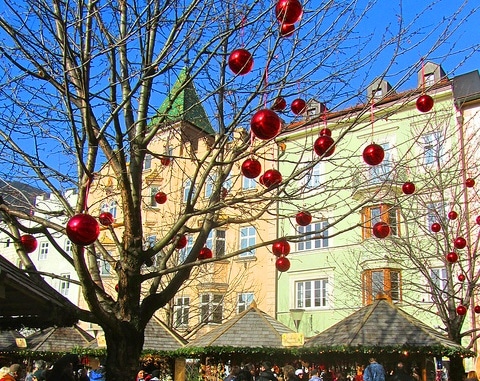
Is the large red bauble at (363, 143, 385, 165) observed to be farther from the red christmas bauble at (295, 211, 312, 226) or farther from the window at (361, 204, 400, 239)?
the red christmas bauble at (295, 211, 312, 226)

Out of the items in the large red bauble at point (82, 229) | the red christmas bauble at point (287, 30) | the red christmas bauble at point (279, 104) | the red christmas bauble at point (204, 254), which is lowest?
the large red bauble at point (82, 229)

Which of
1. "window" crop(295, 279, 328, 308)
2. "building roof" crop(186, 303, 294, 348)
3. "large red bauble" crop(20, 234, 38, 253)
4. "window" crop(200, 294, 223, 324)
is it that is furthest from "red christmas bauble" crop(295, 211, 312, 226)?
"window" crop(295, 279, 328, 308)

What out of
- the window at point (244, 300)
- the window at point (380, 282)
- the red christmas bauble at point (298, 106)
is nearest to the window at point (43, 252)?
the window at point (244, 300)

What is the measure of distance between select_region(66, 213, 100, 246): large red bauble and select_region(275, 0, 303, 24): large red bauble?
9.83ft

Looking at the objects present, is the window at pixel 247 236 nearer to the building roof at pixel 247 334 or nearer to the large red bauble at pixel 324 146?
the building roof at pixel 247 334

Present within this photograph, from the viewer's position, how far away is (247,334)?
47.5 ft

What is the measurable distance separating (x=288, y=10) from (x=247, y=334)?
10.1m

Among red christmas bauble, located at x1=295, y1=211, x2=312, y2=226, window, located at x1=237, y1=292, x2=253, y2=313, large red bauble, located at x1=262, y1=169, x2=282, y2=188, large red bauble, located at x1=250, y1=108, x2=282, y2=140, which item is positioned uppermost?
window, located at x1=237, y1=292, x2=253, y2=313

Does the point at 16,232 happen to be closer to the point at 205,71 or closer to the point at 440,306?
the point at 205,71

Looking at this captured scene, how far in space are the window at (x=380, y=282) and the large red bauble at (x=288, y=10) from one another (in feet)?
57.3

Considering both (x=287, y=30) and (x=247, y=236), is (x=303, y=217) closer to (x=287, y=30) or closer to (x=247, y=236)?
(x=287, y=30)

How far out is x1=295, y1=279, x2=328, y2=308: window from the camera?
27156 mm

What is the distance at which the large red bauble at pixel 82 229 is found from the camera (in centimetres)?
529

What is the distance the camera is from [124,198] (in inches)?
295
